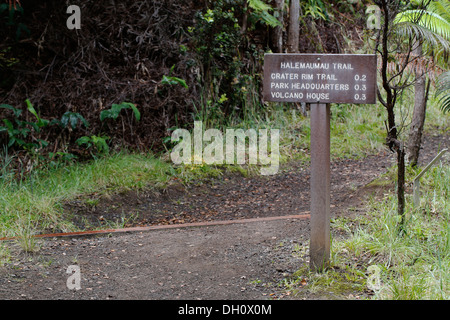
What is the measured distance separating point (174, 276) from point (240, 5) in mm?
6009

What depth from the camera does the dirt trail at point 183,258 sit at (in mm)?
3832

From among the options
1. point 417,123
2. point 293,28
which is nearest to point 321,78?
point 417,123

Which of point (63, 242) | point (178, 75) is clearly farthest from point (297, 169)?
point (63, 242)

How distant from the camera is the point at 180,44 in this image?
332 inches

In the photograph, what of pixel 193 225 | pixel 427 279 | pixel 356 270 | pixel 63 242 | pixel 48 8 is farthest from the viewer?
pixel 48 8

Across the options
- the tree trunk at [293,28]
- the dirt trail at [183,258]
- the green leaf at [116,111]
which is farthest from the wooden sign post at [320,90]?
the tree trunk at [293,28]

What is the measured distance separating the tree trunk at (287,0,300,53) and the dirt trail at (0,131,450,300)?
406 centimetres

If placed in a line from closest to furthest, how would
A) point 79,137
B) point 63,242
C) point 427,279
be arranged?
point 427,279
point 63,242
point 79,137

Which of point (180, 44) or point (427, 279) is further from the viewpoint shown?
point (180, 44)

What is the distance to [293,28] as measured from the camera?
9.64 m

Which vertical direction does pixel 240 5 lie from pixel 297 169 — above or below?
above
